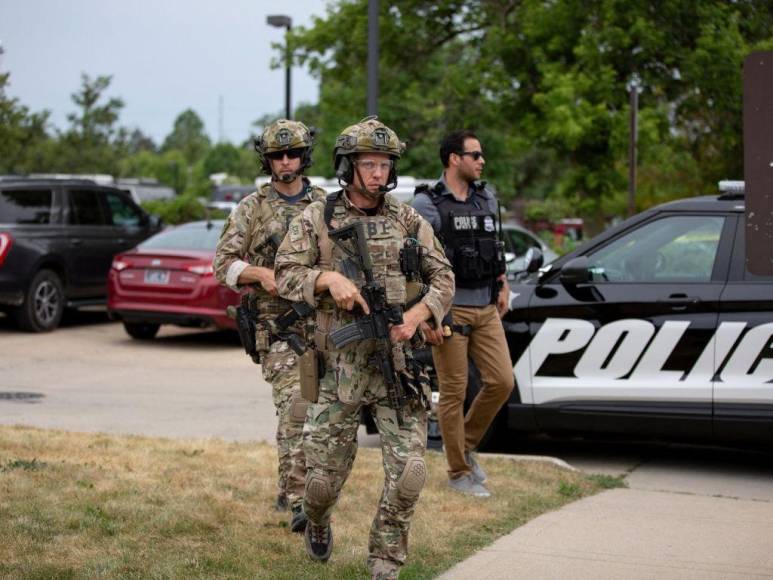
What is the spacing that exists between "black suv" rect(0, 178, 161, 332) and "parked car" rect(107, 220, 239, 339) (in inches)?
41.7

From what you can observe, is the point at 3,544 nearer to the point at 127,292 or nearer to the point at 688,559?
the point at 688,559

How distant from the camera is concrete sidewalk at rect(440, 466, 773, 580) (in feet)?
18.4

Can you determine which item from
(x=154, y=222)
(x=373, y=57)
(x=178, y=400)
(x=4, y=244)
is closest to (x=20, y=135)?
(x=154, y=222)

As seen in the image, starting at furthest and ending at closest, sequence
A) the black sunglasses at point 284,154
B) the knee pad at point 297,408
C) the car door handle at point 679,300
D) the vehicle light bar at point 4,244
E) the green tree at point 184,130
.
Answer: the green tree at point 184,130 < the vehicle light bar at point 4,244 < the car door handle at point 679,300 < the black sunglasses at point 284,154 < the knee pad at point 297,408

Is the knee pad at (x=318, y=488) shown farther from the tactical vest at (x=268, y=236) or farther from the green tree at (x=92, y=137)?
the green tree at (x=92, y=137)

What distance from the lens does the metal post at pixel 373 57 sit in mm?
13477

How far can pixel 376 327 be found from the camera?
5000 mm

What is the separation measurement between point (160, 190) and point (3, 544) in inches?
1430

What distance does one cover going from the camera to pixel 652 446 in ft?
29.9

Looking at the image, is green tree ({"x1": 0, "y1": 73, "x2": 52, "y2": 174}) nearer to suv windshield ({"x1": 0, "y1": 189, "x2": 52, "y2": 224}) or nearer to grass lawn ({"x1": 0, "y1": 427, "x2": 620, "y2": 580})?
suv windshield ({"x1": 0, "y1": 189, "x2": 52, "y2": 224})

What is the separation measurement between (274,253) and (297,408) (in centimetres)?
79

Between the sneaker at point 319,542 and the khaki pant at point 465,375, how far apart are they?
1.54 meters

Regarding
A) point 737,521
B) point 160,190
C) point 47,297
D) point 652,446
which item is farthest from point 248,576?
point 160,190

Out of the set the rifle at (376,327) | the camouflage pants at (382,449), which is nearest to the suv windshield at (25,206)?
the camouflage pants at (382,449)
